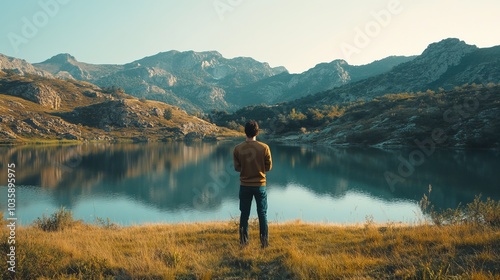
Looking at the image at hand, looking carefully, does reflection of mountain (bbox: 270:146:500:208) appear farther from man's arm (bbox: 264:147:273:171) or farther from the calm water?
man's arm (bbox: 264:147:273:171)

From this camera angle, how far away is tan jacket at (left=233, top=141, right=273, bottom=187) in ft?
32.0

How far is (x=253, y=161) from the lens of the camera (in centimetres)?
982

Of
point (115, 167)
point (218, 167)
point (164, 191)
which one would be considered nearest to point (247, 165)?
point (164, 191)

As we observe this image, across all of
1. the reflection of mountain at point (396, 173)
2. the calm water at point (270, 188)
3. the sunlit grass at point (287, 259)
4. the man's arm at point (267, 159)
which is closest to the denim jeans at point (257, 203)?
the sunlit grass at point (287, 259)

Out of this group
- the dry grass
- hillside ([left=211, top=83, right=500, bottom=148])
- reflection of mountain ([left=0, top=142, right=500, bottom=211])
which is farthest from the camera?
hillside ([left=211, top=83, right=500, bottom=148])

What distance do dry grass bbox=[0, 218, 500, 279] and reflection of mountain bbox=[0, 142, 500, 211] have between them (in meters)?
28.9

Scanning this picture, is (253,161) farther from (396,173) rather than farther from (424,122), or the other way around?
(424,122)

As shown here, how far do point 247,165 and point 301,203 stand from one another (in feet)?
107

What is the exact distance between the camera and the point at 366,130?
120 m

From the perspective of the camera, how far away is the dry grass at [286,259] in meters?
7.33

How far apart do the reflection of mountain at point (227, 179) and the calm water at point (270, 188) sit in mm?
145

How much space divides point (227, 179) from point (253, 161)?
167 ft

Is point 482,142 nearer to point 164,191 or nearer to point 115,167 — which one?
point 164,191

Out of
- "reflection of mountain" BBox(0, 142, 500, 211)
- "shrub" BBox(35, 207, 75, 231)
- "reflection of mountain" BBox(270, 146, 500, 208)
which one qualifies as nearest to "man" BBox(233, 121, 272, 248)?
"shrub" BBox(35, 207, 75, 231)
